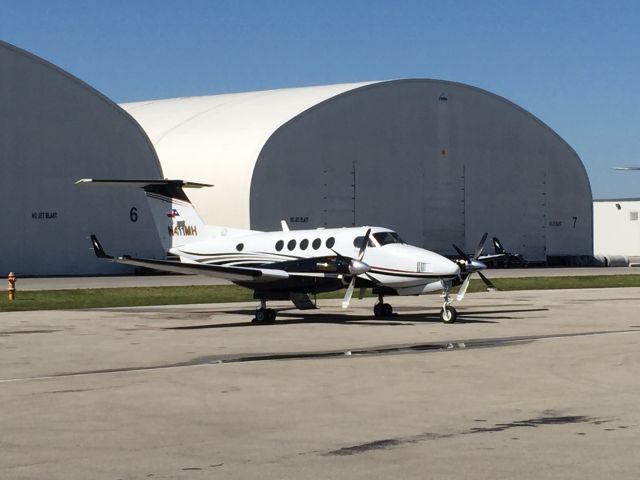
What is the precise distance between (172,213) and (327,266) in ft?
24.5

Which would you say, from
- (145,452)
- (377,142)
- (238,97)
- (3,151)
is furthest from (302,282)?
(238,97)

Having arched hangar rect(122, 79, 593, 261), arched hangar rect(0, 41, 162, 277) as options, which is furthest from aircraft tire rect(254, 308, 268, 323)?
arched hangar rect(122, 79, 593, 261)

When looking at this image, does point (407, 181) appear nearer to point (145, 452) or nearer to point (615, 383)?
point (615, 383)

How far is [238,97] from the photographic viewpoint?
7575cm

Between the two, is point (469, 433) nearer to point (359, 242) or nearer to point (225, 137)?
point (359, 242)

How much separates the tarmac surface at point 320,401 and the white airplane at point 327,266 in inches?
61.7

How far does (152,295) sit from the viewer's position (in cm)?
4316

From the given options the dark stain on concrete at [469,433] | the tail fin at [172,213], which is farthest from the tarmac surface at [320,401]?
the tail fin at [172,213]

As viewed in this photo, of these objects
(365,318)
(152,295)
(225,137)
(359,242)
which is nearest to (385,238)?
(359,242)

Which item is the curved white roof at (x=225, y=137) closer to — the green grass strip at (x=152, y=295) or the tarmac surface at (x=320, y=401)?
the green grass strip at (x=152, y=295)

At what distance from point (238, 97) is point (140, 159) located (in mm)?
15214

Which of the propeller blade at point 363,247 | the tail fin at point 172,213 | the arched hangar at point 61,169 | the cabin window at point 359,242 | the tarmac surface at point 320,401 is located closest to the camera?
the tarmac surface at point 320,401

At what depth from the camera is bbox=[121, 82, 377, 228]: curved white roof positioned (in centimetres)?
6378

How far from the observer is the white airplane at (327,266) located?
28.1m
